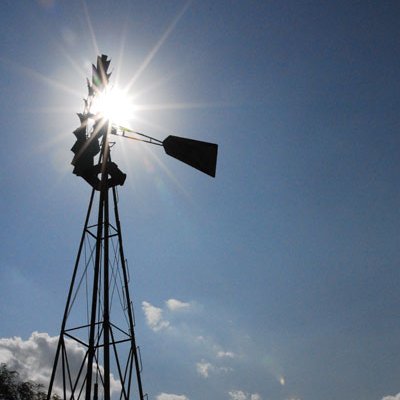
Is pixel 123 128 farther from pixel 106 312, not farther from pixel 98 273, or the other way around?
pixel 106 312

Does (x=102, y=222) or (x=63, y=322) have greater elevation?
(x=102, y=222)

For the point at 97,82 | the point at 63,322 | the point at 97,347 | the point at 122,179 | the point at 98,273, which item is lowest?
the point at 97,347

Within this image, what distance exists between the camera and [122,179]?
1478 centimetres

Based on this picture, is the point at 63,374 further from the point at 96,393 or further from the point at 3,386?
the point at 3,386

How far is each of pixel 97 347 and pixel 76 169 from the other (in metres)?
6.62

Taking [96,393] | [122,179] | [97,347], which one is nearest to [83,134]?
[122,179]

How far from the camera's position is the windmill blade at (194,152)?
49.0ft

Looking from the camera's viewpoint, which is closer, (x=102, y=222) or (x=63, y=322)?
(x=63, y=322)

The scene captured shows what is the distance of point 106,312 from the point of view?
12312mm

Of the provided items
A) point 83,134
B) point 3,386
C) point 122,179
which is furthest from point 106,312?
point 3,386

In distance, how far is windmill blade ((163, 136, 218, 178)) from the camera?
14.9 m

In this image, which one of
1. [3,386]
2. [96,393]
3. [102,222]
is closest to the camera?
[96,393]

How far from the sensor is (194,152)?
15.1 metres

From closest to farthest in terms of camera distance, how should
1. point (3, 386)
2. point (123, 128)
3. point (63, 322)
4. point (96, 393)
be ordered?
1. point (96, 393)
2. point (63, 322)
3. point (123, 128)
4. point (3, 386)
